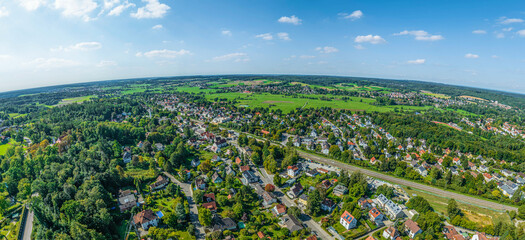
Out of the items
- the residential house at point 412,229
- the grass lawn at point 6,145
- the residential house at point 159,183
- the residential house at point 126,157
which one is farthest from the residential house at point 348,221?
the grass lawn at point 6,145

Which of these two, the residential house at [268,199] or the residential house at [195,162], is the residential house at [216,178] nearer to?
the residential house at [195,162]

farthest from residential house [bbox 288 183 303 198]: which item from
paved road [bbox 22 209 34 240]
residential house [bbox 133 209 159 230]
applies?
paved road [bbox 22 209 34 240]

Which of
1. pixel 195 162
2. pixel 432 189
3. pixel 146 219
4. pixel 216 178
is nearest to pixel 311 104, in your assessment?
pixel 432 189

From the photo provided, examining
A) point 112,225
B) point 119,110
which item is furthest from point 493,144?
point 119,110

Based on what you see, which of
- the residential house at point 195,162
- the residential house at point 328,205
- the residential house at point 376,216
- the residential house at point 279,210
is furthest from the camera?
the residential house at point 195,162

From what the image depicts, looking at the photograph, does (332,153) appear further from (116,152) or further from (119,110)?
(119,110)

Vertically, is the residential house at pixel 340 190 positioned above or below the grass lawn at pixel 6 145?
below
